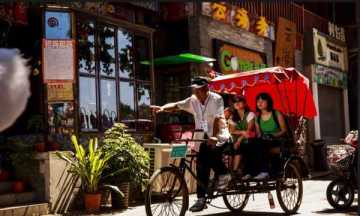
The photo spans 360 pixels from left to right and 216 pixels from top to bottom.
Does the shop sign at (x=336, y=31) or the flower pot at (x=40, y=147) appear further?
the shop sign at (x=336, y=31)

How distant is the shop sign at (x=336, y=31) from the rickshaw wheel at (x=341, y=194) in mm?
16036

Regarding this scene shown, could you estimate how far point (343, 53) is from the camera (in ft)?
81.3

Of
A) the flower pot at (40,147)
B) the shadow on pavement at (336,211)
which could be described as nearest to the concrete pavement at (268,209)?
the shadow on pavement at (336,211)

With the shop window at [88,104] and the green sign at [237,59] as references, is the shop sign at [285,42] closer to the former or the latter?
the green sign at [237,59]

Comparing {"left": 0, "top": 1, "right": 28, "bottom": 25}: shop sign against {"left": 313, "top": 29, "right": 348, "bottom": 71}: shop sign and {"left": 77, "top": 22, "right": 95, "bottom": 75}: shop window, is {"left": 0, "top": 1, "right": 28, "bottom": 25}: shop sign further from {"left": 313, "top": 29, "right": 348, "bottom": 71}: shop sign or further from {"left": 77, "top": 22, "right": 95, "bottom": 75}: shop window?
{"left": 313, "top": 29, "right": 348, "bottom": 71}: shop sign

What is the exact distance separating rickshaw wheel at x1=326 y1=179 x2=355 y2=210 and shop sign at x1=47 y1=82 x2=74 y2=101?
5.08 metres

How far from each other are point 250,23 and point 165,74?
159 inches

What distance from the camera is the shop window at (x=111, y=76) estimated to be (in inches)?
439

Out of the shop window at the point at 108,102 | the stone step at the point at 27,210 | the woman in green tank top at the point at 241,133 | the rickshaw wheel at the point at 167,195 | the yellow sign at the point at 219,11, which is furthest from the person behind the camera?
the yellow sign at the point at 219,11

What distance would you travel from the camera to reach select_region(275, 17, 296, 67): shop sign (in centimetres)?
2002

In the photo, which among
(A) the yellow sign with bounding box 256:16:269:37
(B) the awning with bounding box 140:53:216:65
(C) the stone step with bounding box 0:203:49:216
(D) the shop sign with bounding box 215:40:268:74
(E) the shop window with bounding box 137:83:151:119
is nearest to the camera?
(C) the stone step with bounding box 0:203:49:216

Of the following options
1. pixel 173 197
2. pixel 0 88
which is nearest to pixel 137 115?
pixel 173 197

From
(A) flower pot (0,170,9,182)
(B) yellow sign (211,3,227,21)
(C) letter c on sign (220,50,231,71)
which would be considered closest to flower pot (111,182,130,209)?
(A) flower pot (0,170,9,182)

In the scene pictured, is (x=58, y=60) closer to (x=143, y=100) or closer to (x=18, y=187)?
(x=18, y=187)
